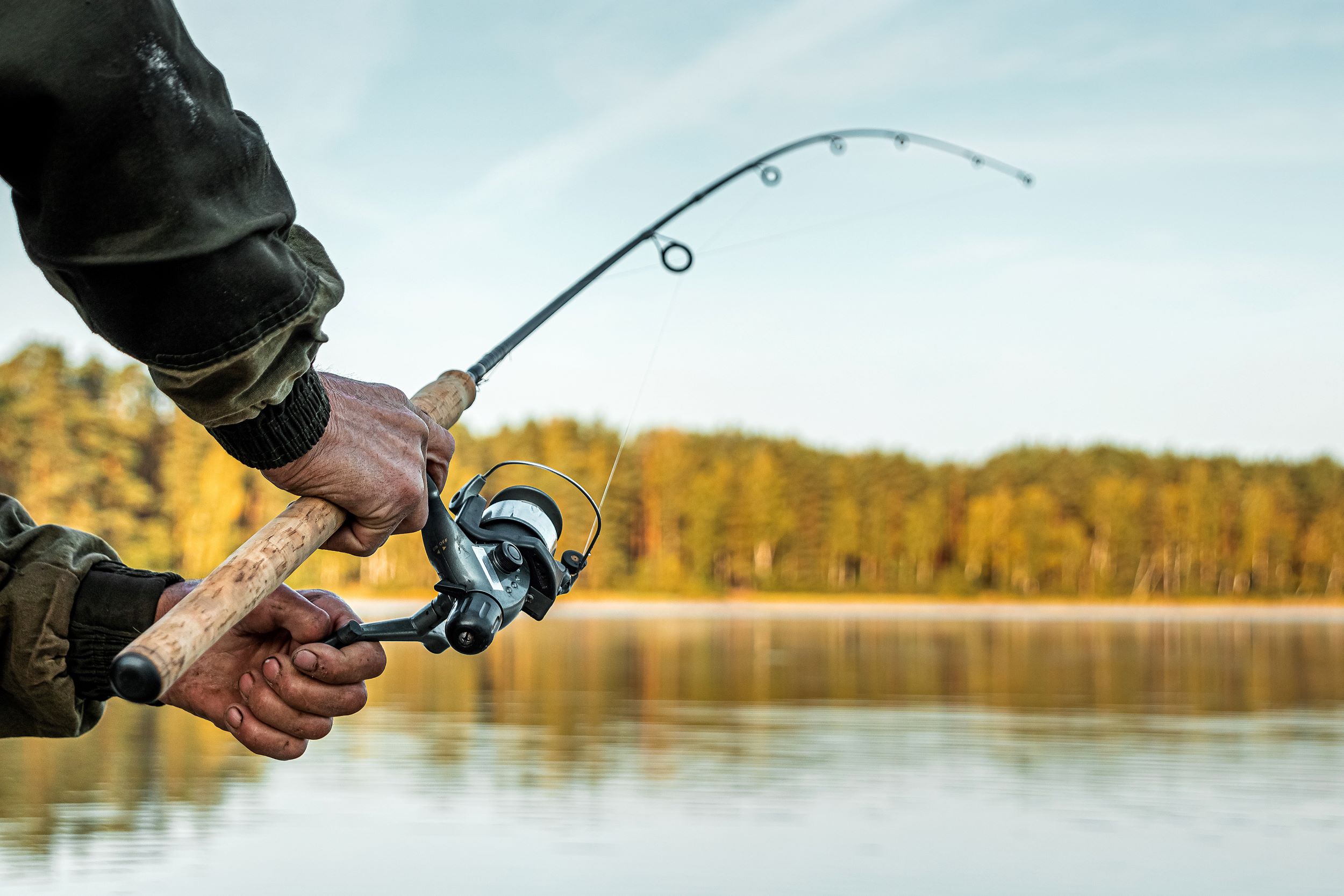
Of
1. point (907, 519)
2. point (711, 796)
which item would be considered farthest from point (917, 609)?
A: point (711, 796)

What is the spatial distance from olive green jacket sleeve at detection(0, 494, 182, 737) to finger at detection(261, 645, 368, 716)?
0.21 m

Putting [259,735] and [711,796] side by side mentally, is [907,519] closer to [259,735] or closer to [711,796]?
[711,796]

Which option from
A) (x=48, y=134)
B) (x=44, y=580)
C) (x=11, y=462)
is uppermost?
(x=11, y=462)

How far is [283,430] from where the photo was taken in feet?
5.16

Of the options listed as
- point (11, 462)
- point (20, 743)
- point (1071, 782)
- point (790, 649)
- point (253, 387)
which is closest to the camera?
point (253, 387)

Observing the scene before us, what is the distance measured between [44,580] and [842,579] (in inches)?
2845

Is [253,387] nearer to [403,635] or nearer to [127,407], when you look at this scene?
[403,635]

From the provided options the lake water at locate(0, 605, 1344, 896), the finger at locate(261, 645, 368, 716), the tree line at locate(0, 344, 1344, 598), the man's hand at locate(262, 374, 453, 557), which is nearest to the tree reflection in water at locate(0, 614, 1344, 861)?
the lake water at locate(0, 605, 1344, 896)

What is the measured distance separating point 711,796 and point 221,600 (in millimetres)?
7189

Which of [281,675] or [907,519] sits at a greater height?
[907,519]

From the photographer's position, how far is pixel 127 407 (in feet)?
156

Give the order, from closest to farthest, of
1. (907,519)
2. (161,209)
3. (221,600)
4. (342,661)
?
(161,209) < (221,600) < (342,661) < (907,519)

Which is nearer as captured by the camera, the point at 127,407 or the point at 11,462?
the point at 11,462

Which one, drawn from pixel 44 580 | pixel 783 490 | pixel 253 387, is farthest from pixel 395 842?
pixel 783 490
